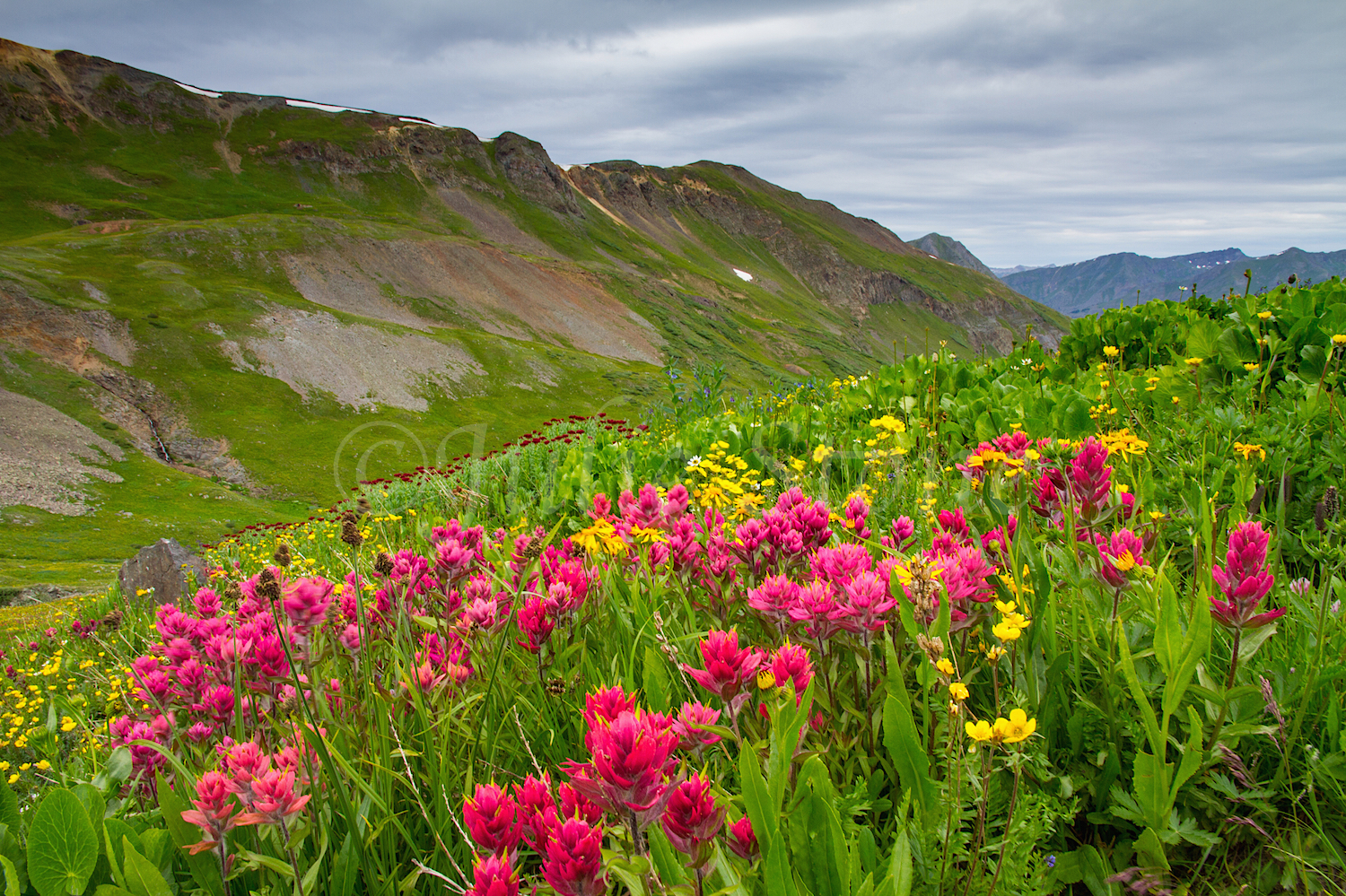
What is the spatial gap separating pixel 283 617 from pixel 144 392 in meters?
65.8

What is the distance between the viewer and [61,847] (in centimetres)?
149

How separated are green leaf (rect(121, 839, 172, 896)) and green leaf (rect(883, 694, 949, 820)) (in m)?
1.54

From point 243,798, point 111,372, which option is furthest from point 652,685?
point 111,372

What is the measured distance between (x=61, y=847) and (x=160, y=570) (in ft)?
38.6

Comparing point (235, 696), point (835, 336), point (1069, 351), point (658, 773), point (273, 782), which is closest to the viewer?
point (658, 773)

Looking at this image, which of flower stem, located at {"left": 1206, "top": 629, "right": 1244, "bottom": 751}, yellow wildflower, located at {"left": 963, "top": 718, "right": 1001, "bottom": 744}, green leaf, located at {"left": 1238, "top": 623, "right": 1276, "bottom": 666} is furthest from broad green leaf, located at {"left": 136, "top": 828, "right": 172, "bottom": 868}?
green leaf, located at {"left": 1238, "top": 623, "right": 1276, "bottom": 666}

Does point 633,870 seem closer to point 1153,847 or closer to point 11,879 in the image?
point 1153,847

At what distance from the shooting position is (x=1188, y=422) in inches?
156

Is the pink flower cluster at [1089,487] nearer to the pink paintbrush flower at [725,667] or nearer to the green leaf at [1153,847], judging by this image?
the green leaf at [1153,847]

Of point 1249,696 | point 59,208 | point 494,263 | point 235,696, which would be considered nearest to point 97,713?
point 235,696

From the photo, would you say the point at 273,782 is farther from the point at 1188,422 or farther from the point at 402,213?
the point at 402,213

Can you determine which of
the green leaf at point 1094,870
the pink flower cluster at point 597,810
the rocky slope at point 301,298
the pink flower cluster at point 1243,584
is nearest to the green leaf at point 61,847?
the pink flower cluster at point 597,810

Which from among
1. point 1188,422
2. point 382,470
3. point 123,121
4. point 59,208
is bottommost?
point 382,470

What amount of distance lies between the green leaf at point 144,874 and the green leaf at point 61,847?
3.9 inches
